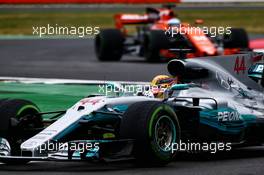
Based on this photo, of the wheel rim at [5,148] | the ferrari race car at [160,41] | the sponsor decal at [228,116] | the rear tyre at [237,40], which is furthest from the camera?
the rear tyre at [237,40]

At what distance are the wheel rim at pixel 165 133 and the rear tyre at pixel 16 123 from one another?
132 cm

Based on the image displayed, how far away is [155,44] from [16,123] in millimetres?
15630

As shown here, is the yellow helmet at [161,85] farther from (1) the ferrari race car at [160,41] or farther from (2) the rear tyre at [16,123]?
(1) the ferrari race car at [160,41]

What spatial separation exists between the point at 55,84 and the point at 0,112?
28.8 feet

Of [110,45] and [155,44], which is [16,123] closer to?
[155,44]

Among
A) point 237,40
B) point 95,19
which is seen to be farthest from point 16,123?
point 95,19

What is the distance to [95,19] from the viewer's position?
43.1 meters

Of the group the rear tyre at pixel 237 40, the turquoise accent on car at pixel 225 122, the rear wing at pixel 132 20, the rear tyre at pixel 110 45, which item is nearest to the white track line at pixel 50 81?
the rear tyre at pixel 110 45

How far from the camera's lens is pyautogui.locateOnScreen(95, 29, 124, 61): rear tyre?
86.5 feet

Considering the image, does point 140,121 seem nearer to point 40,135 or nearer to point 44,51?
point 40,135

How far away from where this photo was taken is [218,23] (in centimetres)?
4038

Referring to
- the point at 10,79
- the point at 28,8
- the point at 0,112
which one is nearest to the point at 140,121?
the point at 0,112

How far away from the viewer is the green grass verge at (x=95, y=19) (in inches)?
1569

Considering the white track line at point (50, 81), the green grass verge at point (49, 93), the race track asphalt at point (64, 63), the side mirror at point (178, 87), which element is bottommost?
the green grass verge at point (49, 93)
